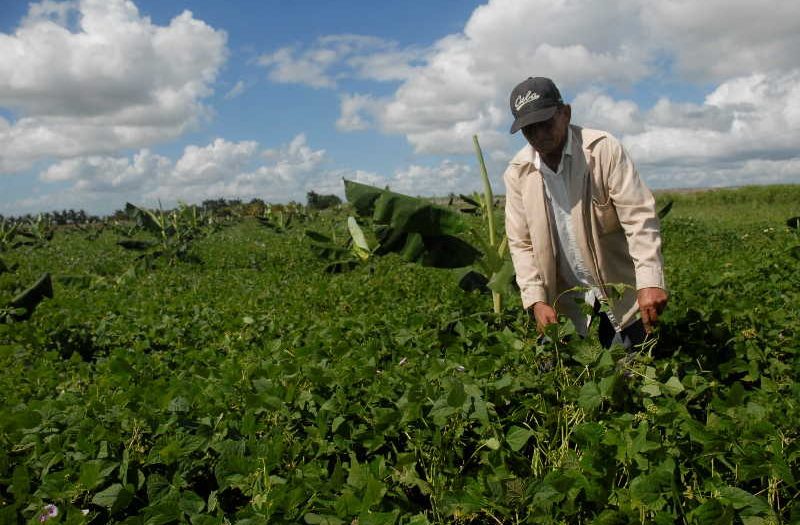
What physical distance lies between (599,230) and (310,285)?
593 centimetres

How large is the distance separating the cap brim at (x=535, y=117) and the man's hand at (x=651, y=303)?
0.98 m

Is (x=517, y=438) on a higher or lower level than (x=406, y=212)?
lower

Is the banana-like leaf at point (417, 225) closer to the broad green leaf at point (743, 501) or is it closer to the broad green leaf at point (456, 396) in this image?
the broad green leaf at point (456, 396)

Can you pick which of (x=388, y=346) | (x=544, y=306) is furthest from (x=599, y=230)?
(x=388, y=346)

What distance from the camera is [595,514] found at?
2.04m

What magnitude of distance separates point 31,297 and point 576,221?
19.0 ft

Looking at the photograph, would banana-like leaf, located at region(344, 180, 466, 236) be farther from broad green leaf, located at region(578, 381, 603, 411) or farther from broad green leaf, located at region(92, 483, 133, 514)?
broad green leaf, located at region(92, 483, 133, 514)

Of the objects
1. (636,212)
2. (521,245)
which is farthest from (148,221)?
(636,212)

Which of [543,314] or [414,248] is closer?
[543,314]

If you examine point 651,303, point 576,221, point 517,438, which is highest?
point 576,221

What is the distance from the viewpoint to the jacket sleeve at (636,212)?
3113mm

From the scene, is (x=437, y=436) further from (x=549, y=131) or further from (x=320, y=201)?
(x=320, y=201)

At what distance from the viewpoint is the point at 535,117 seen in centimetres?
302

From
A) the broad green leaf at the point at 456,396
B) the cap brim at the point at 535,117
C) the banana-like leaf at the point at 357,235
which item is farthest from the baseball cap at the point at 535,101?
the banana-like leaf at the point at 357,235
